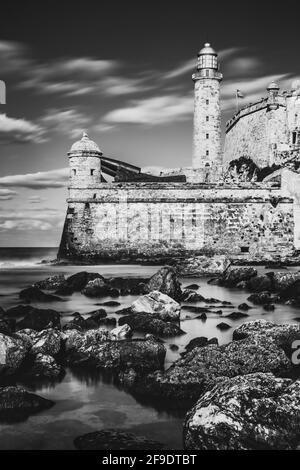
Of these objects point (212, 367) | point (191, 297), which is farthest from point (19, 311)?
point (212, 367)

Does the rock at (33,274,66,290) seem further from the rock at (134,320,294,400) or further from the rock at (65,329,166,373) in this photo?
the rock at (134,320,294,400)

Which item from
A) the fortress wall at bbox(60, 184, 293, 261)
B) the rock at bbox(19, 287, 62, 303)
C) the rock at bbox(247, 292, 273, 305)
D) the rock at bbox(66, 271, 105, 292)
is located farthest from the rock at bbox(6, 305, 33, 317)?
the fortress wall at bbox(60, 184, 293, 261)

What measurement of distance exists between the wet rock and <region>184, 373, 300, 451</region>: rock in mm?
9108

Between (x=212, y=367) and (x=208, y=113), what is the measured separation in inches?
1104

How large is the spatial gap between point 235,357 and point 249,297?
7268 millimetres

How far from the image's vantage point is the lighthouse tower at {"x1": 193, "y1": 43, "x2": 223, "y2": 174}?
33.6 metres

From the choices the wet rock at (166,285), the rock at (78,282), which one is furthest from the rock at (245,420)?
the rock at (78,282)

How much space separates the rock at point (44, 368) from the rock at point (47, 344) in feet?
0.63

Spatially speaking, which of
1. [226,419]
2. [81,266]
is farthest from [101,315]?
[81,266]

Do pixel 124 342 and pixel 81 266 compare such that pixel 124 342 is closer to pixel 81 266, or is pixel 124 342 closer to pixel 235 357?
pixel 235 357

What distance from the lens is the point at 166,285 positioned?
15156 mm

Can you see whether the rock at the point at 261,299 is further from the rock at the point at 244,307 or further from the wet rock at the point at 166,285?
the wet rock at the point at 166,285

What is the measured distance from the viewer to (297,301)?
14.1m
